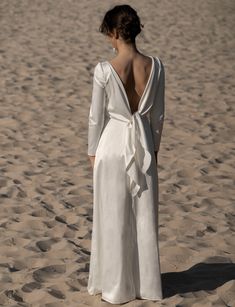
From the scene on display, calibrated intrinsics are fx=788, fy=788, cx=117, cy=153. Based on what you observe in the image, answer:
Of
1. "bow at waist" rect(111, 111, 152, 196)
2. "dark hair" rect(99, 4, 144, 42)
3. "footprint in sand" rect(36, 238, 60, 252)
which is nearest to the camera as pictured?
"dark hair" rect(99, 4, 144, 42)

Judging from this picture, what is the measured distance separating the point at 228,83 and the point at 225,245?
538 cm

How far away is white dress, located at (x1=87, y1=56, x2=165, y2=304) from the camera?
14.0 feet

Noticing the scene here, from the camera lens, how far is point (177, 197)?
255 inches

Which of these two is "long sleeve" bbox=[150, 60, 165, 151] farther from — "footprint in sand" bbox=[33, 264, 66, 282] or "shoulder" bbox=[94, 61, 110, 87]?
"footprint in sand" bbox=[33, 264, 66, 282]

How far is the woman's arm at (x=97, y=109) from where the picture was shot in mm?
4180

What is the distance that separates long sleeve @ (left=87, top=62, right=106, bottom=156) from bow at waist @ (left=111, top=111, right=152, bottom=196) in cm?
10

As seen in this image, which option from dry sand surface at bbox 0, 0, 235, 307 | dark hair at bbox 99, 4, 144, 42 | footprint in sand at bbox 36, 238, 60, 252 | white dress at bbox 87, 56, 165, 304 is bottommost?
footprint in sand at bbox 36, 238, 60, 252

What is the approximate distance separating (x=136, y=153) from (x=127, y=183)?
0.56ft

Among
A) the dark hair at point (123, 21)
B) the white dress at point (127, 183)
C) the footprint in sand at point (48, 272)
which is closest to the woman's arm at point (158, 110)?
the white dress at point (127, 183)

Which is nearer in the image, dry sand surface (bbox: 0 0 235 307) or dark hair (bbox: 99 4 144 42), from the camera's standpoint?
dark hair (bbox: 99 4 144 42)

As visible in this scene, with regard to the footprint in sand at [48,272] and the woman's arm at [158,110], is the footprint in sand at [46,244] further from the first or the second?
the woman's arm at [158,110]

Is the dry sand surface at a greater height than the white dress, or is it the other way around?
the white dress

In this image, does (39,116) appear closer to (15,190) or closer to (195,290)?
(15,190)

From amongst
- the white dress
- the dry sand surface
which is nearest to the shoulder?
the white dress
